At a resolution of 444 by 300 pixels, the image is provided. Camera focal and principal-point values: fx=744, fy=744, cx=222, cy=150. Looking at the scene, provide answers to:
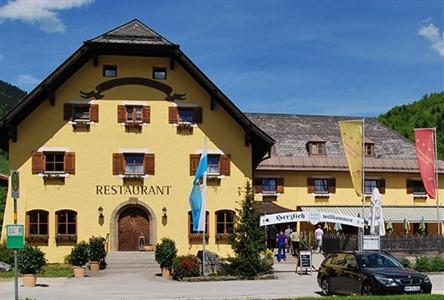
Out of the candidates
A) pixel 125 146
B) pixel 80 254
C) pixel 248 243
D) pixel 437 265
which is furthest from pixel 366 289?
pixel 125 146

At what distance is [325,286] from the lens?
846 inches

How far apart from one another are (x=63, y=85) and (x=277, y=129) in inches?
747

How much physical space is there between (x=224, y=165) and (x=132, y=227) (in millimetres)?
5279

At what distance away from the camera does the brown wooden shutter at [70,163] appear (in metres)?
34.3

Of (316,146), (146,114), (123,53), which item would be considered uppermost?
(123,53)

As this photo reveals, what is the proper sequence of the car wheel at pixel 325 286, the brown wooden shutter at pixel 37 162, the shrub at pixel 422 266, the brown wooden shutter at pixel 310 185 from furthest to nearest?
the brown wooden shutter at pixel 310 185, the brown wooden shutter at pixel 37 162, the shrub at pixel 422 266, the car wheel at pixel 325 286

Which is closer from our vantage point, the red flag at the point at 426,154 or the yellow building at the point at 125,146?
the yellow building at the point at 125,146

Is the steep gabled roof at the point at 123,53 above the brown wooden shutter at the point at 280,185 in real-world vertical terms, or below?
above

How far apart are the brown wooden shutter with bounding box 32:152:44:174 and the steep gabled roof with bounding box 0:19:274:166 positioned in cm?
123

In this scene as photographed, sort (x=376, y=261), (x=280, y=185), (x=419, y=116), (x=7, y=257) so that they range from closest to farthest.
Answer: (x=376, y=261) < (x=7, y=257) < (x=280, y=185) < (x=419, y=116)

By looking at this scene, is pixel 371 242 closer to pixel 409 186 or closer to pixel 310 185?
pixel 310 185

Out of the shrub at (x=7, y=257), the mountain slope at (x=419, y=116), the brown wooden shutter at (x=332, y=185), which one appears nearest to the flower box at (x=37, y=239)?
the shrub at (x=7, y=257)

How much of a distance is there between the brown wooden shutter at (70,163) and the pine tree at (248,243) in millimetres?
10258

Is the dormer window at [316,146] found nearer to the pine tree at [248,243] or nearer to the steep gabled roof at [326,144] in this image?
the steep gabled roof at [326,144]
